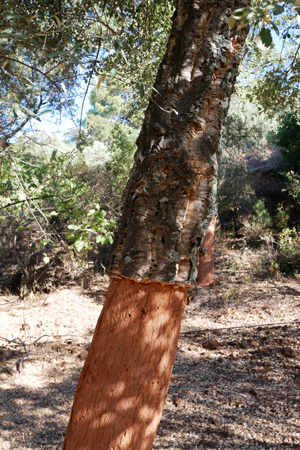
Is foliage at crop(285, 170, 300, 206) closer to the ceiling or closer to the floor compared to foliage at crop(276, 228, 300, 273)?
closer to the ceiling

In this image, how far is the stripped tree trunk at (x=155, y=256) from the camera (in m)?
1.44

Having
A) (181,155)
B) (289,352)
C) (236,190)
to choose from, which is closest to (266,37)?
(181,155)

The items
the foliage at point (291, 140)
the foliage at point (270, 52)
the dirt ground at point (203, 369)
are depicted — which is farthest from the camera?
the foliage at point (291, 140)

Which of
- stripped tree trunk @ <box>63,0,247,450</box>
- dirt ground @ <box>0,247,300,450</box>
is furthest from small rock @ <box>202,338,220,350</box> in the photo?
stripped tree trunk @ <box>63,0,247,450</box>

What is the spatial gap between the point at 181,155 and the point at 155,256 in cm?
45

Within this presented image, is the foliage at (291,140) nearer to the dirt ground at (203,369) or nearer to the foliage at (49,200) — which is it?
the dirt ground at (203,369)

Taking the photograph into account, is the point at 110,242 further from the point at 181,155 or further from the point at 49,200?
the point at 181,155

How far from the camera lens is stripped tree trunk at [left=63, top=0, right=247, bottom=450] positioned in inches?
56.6

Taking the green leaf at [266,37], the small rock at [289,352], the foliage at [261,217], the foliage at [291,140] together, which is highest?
the foliage at [291,140]

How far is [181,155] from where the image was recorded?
1468 mm

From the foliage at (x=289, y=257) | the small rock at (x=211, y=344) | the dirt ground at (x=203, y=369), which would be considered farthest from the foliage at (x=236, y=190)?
the small rock at (x=211, y=344)

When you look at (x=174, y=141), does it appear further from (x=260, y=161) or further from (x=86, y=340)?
(x=260, y=161)

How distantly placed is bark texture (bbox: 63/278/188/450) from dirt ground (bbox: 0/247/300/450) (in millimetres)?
1450

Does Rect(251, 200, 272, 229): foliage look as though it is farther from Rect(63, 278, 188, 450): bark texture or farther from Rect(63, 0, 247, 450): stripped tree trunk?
Rect(63, 278, 188, 450): bark texture
